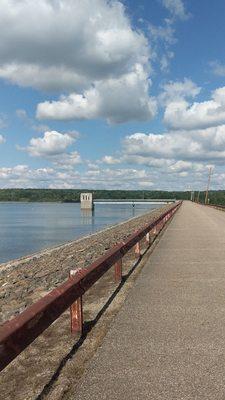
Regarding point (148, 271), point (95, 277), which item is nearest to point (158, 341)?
point (95, 277)

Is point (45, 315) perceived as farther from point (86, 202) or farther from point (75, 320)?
point (86, 202)

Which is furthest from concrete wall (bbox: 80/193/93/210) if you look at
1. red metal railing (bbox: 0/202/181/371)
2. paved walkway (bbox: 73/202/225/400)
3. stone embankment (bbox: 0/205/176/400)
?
red metal railing (bbox: 0/202/181/371)

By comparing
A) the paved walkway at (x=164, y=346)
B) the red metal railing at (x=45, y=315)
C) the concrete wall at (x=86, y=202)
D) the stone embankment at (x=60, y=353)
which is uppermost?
the red metal railing at (x=45, y=315)

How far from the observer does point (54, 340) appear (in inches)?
242

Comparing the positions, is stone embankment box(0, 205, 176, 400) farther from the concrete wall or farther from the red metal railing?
the concrete wall

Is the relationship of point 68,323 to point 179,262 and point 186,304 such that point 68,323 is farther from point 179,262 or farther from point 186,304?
point 179,262

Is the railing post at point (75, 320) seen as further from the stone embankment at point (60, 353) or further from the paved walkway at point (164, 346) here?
the paved walkway at point (164, 346)

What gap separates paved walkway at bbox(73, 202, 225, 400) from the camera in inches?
173

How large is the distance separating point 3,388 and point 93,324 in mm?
2159

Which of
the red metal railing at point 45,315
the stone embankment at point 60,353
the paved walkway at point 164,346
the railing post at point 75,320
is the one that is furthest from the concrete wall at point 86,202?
the railing post at point 75,320

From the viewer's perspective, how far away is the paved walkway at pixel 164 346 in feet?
14.4

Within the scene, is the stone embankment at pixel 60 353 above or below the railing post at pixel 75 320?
below

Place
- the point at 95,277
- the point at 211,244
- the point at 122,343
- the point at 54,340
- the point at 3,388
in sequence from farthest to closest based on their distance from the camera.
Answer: the point at 211,244, the point at 95,277, the point at 54,340, the point at 122,343, the point at 3,388

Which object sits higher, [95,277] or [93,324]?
[95,277]
